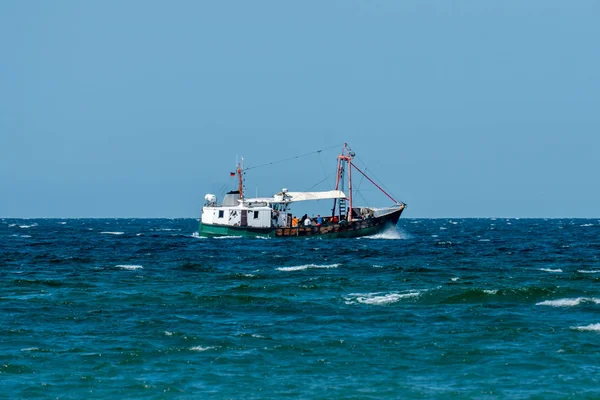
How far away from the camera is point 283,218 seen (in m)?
90.4

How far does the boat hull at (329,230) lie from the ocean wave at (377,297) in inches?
2011

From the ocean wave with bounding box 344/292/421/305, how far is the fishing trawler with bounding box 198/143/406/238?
51328 millimetres

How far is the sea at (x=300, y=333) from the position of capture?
20297 mm

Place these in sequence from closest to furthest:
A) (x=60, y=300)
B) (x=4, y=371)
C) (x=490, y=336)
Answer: (x=4, y=371), (x=490, y=336), (x=60, y=300)

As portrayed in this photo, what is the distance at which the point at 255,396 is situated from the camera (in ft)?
63.3

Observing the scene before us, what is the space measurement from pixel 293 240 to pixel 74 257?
2990 cm

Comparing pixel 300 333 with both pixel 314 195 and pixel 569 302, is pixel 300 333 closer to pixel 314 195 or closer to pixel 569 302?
pixel 569 302

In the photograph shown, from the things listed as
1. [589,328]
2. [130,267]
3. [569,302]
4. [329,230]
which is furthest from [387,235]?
[589,328]

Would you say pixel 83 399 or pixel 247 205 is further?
pixel 247 205

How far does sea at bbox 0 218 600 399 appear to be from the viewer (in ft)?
66.6

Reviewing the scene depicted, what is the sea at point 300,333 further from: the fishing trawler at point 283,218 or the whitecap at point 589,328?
the fishing trawler at point 283,218

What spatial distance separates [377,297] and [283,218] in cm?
5535

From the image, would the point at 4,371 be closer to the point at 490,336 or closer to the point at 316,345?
the point at 316,345

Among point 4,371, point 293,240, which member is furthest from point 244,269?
point 293,240
